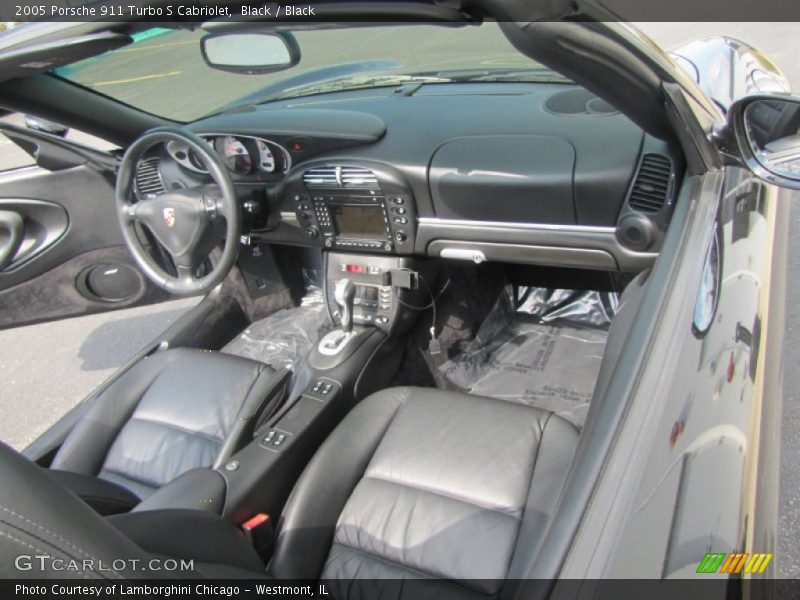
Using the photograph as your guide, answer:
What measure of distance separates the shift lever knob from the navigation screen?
23 centimetres

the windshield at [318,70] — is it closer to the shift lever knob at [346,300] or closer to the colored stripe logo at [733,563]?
the shift lever knob at [346,300]

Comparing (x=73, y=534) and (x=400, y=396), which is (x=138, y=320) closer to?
(x=400, y=396)

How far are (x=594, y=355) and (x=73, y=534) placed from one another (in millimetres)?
2501

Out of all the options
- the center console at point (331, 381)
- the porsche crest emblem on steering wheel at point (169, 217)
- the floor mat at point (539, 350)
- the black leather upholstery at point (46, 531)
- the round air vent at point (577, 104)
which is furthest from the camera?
the floor mat at point (539, 350)

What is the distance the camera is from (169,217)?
227 cm

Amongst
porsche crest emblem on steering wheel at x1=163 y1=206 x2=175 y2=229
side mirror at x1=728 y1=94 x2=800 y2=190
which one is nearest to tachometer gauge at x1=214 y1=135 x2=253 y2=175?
porsche crest emblem on steering wheel at x1=163 y1=206 x2=175 y2=229

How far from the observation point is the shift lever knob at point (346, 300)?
2583 mm

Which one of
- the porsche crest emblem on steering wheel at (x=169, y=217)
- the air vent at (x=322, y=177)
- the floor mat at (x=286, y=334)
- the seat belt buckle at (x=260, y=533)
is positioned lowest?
the floor mat at (x=286, y=334)

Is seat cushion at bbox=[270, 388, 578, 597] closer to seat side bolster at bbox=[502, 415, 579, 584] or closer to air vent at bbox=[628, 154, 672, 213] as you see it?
seat side bolster at bbox=[502, 415, 579, 584]

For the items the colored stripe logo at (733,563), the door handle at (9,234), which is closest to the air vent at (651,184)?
the colored stripe logo at (733,563)

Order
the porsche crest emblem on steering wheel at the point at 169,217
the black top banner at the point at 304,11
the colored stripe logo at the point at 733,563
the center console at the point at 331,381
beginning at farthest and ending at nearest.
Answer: the porsche crest emblem on steering wheel at the point at 169,217 < the center console at the point at 331,381 < the black top banner at the point at 304,11 < the colored stripe logo at the point at 733,563

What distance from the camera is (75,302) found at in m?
2.93

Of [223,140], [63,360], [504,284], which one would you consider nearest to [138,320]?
[63,360]

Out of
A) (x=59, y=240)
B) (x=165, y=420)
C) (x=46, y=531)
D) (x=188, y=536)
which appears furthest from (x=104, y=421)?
(x=46, y=531)
